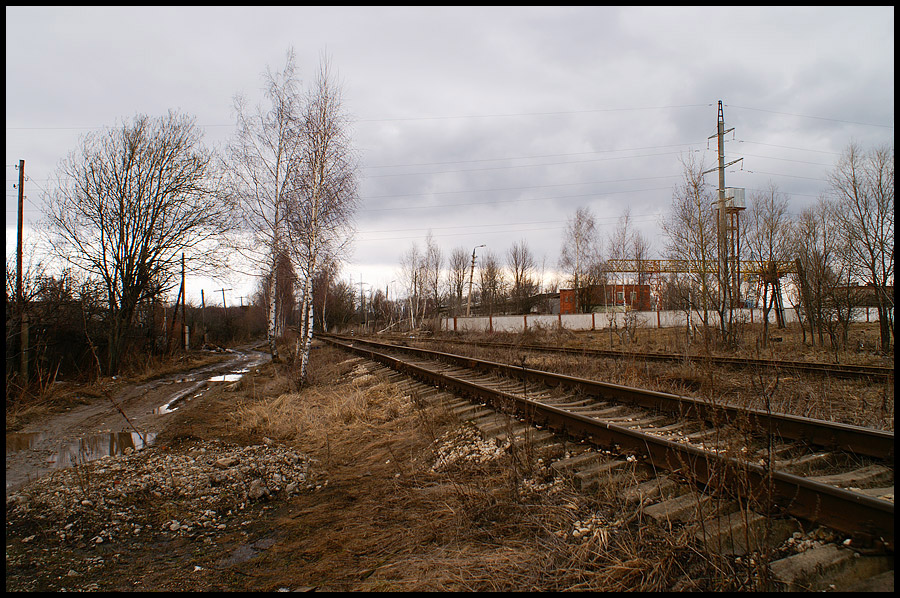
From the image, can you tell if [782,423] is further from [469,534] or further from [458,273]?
[458,273]

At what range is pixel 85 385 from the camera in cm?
1574

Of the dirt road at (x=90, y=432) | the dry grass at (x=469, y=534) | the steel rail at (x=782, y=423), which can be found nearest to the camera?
the dry grass at (x=469, y=534)

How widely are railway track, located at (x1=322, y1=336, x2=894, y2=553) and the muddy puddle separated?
5.99 meters

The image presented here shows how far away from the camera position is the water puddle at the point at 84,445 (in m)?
7.42

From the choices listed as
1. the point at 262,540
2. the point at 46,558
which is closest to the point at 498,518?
the point at 262,540

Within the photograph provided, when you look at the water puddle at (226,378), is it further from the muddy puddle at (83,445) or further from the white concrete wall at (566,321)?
the white concrete wall at (566,321)

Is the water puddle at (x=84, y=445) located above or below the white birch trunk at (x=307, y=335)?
below

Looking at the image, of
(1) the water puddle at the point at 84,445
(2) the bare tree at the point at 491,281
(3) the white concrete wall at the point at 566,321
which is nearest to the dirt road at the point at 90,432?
(1) the water puddle at the point at 84,445

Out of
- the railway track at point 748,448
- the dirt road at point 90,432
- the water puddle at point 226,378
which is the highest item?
the railway track at point 748,448

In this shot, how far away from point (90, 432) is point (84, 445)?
1.37 meters

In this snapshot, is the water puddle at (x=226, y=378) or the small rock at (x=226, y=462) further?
the water puddle at (x=226, y=378)

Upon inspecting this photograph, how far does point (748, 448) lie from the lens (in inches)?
123

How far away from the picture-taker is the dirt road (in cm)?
715

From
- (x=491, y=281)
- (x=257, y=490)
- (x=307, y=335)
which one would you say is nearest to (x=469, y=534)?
(x=257, y=490)
